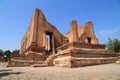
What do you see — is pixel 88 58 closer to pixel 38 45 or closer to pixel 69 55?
pixel 69 55

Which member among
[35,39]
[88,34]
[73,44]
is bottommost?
[73,44]

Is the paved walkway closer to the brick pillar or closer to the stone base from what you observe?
the stone base

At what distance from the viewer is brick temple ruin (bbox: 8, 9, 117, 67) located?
1076cm

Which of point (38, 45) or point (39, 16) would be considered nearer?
point (38, 45)

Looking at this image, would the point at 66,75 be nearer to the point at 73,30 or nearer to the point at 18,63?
the point at 18,63

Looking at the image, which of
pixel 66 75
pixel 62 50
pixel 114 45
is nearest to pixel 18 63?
pixel 62 50

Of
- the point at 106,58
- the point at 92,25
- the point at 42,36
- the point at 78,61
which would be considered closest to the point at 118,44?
the point at 92,25

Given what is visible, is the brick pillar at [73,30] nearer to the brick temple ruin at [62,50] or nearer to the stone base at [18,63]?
the brick temple ruin at [62,50]

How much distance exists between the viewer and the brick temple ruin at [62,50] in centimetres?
1076

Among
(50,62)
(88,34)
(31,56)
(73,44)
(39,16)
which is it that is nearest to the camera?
(73,44)

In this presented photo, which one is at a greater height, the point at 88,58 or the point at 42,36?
the point at 42,36

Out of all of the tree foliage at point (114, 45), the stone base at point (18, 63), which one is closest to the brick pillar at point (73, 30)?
the stone base at point (18, 63)

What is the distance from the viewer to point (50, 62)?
541 inches

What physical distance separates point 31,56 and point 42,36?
636cm
